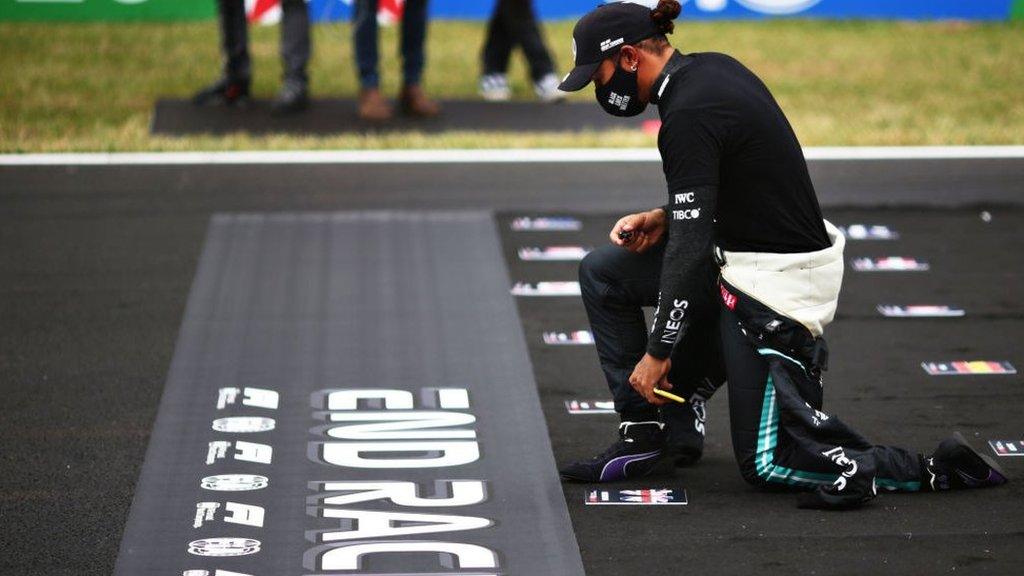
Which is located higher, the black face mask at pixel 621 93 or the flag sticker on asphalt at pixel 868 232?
the black face mask at pixel 621 93

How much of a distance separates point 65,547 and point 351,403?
1.40m

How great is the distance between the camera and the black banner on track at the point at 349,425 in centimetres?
449

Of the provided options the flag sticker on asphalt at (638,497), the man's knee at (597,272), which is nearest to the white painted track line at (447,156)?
the man's knee at (597,272)

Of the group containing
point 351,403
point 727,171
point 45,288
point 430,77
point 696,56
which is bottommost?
point 430,77

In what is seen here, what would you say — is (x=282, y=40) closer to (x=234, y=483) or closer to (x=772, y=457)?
(x=234, y=483)

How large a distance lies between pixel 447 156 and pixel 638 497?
210 inches

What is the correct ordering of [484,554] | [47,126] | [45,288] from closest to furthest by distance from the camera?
[484,554]
[45,288]
[47,126]

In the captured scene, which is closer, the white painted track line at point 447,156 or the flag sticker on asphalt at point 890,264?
the flag sticker on asphalt at point 890,264

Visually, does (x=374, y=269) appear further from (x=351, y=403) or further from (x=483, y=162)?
(x=483, y=162)

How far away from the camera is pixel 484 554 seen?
445 centimetres

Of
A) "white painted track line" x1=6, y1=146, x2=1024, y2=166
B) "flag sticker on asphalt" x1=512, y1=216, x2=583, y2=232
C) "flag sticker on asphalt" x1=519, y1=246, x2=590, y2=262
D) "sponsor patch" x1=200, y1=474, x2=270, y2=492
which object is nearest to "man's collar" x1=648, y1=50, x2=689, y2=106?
"sponsor patch" x1=200, y1=474, x2=270, y2=492

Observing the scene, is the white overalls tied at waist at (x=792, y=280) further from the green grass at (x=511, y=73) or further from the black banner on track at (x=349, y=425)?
the green grass at (x=511, y=73)

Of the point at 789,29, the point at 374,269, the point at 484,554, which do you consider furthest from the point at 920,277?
the point at 789,29

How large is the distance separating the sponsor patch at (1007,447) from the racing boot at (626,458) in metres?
1.23
